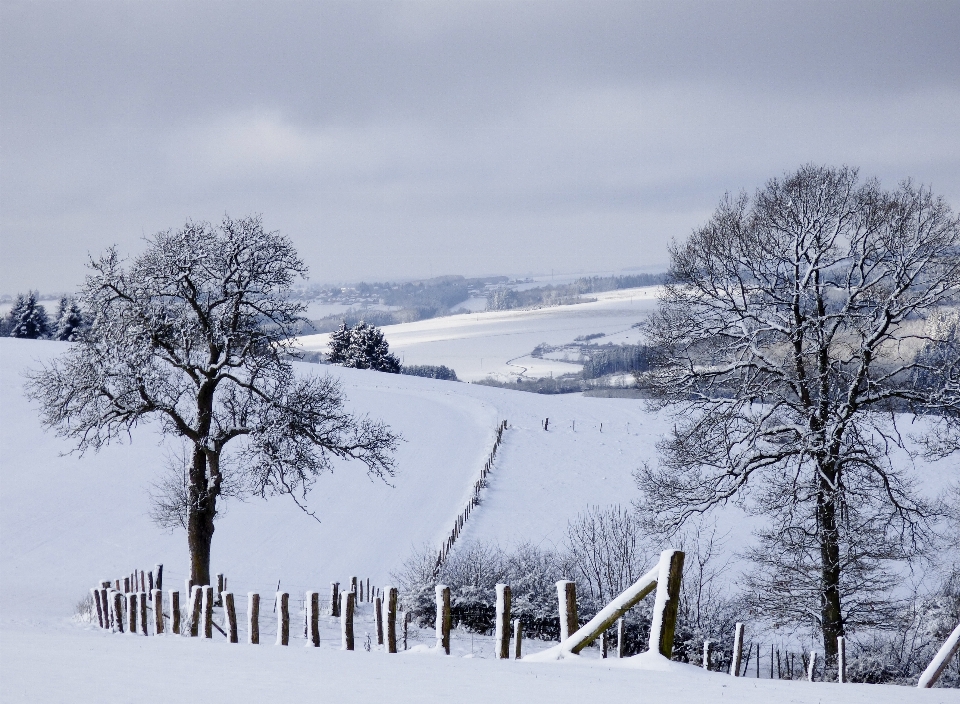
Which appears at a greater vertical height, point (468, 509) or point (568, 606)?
point (568, 606)

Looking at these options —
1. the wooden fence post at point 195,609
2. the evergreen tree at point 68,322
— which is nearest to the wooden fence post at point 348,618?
the wooden fence post at point 195,609

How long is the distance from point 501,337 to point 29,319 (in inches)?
2503

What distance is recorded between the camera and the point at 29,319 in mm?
80750

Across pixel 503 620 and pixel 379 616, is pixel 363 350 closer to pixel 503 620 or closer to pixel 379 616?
pixel 379 616

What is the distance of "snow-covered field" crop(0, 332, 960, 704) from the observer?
6.43m

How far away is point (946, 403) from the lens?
14.7m

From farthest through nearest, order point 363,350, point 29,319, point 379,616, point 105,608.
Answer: point 363,350 → point 29,319 → point 105,608 → point 379,616

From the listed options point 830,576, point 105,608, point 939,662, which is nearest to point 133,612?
point 105,608

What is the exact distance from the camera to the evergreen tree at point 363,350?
273 feet

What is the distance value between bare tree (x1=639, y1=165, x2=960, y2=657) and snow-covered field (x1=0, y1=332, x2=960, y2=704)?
1.67m

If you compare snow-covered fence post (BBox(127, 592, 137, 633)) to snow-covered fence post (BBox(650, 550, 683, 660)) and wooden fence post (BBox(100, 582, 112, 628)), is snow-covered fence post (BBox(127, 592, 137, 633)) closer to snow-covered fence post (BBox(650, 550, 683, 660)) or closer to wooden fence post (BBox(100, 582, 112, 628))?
wooden fence post (BBox(100, 582, 112, 628))

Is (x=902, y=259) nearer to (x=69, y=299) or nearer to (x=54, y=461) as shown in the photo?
(x=54, y=461)

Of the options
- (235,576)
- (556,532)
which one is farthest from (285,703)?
(556,532)

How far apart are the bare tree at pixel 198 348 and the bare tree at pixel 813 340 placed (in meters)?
8.79
